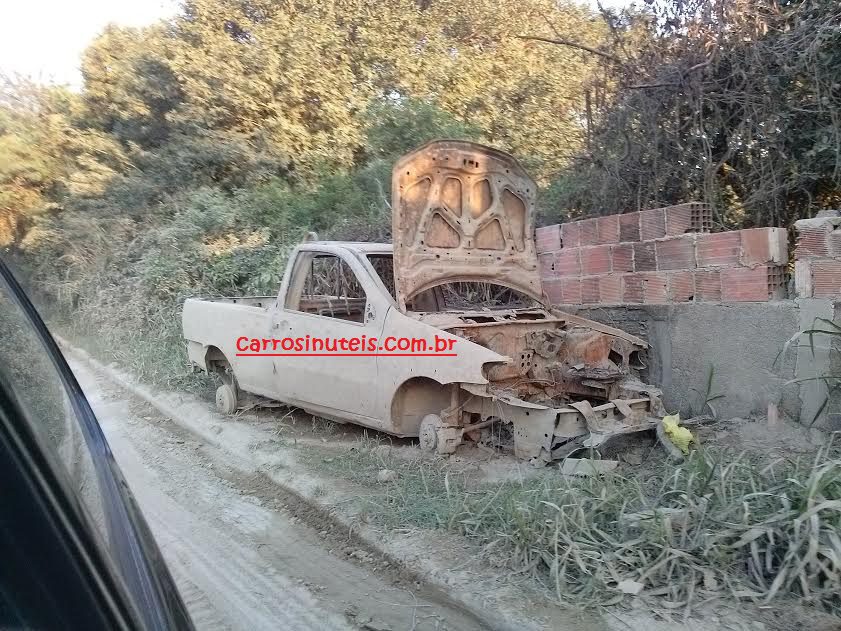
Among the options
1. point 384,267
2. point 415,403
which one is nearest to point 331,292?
point 384,267

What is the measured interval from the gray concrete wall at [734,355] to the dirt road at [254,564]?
2.78m

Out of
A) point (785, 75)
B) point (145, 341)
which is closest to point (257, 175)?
point (145, 341)

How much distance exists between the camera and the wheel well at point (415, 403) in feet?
15.7

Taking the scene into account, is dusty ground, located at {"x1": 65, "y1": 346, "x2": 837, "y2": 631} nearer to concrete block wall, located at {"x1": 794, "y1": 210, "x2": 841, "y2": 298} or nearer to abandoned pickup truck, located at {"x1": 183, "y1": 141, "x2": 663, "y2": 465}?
abandoned pickup truck, located at {"x1": 183, "y1": 141, "x2": 663, "y2": 465}

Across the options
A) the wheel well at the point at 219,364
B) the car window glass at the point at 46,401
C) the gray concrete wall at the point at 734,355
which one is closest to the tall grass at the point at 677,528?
the gray concrete wall at the point at 734,355

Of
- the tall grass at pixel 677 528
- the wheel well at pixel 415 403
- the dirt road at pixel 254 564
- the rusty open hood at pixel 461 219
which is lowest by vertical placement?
the dirt road at pixel 254 564

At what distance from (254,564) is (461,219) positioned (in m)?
3.04

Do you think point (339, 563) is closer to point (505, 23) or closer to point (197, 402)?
point (197, 402)

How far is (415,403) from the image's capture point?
488 centimetres

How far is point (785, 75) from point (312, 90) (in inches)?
374

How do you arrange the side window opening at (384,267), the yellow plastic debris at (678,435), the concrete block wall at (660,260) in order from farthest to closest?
the side window opening at (384,267), the concrete block wall at (660,260), the yellow plastic debris at (678,435)

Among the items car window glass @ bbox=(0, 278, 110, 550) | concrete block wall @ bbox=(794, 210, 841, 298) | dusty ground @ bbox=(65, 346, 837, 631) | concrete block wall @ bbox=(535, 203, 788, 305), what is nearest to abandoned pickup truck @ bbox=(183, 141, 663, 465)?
dusty ground @ bbox=(65, 346, 837, 631)

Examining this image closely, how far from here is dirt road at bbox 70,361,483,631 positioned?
3.01 metres

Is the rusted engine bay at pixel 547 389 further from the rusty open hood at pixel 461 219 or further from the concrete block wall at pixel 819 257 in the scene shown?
the concrete block wall at pixel 819 257
